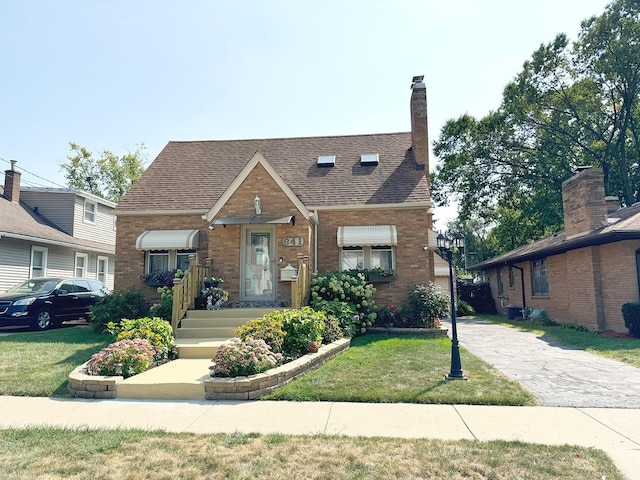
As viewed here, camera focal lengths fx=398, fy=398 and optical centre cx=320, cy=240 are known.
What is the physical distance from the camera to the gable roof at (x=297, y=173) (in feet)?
47.1

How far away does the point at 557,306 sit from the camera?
16.9 meters

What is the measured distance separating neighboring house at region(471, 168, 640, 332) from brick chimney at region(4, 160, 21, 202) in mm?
24868

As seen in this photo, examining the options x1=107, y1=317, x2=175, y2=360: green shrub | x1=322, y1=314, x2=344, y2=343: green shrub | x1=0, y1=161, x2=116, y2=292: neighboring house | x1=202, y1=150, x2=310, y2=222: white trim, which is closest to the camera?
x1=107, y1=317, x2=175, y2=360: green shrub

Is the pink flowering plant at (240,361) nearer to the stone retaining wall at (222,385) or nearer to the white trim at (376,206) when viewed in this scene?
the stone retaining wall at (222,385)

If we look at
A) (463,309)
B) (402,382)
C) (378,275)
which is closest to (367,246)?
(378,275)

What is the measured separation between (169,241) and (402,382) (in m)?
9.74

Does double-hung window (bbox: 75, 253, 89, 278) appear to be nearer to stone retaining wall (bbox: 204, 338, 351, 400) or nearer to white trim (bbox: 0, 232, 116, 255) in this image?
white trim (bbox: 0, 232, 116, 255)

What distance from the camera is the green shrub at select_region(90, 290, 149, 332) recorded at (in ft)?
39.3

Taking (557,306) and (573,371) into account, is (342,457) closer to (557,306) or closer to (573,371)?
(573,371)

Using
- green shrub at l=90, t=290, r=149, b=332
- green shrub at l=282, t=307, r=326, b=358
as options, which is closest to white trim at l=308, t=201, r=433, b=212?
green shrub at l=282, t=307, r=326, b=358

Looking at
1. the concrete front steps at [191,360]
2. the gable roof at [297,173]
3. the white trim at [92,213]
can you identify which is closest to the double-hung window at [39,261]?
the white trim at [92,213]

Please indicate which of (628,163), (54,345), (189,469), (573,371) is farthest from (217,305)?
(628,163)

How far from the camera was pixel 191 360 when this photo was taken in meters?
8.47

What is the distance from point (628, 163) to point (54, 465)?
32302mm
